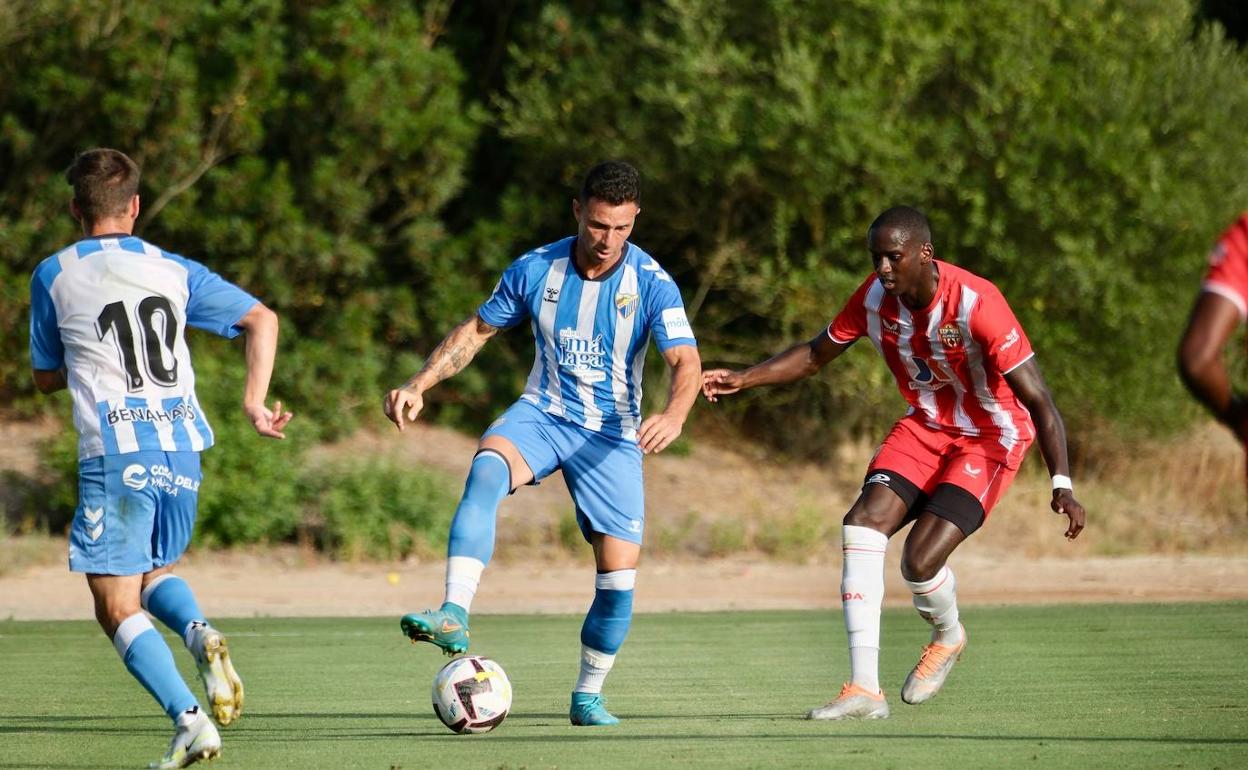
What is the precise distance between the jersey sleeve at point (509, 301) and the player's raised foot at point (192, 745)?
2541 mm

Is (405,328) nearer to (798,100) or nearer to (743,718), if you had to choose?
(798,100)

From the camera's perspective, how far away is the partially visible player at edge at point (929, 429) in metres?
7.77

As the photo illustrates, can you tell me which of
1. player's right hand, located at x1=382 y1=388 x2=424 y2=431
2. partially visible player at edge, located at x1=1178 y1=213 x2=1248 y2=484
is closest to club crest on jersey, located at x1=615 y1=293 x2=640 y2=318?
player's right hand, located at x1=382 y1=388 x2=424 y2=431

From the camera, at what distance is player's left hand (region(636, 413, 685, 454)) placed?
6984 mm

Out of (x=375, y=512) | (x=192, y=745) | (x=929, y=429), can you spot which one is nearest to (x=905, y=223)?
(x=929, y=429)

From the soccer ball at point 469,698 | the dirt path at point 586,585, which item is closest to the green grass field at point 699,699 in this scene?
the soccer ball at point 469,698

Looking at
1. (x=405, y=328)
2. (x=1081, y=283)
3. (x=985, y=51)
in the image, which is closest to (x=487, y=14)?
(x=405, y=328)

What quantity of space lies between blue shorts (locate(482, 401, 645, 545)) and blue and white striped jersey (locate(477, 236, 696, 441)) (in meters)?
0.06

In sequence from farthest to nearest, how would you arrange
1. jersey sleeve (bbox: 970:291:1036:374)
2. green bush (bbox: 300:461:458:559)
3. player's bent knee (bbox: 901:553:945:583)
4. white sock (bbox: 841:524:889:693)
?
1. green bush (bbox: 300:461:458:559)
2. player's bent knee (bbox: 901:553:945:583)
3. jersey sleeve (bbox: 970:291:1036:374)
4. white sock (bbox: 841:524:889:693)

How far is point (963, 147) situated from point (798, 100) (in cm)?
220

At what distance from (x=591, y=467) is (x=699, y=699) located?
1420 millimetres

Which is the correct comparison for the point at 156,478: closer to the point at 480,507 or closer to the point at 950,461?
the point at 480,507

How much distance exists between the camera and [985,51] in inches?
830

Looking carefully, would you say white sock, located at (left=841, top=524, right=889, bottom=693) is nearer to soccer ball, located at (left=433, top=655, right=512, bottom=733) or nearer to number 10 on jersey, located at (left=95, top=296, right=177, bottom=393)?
soccer ball, located at (left=433, top=655, right=512, bottom=733)
